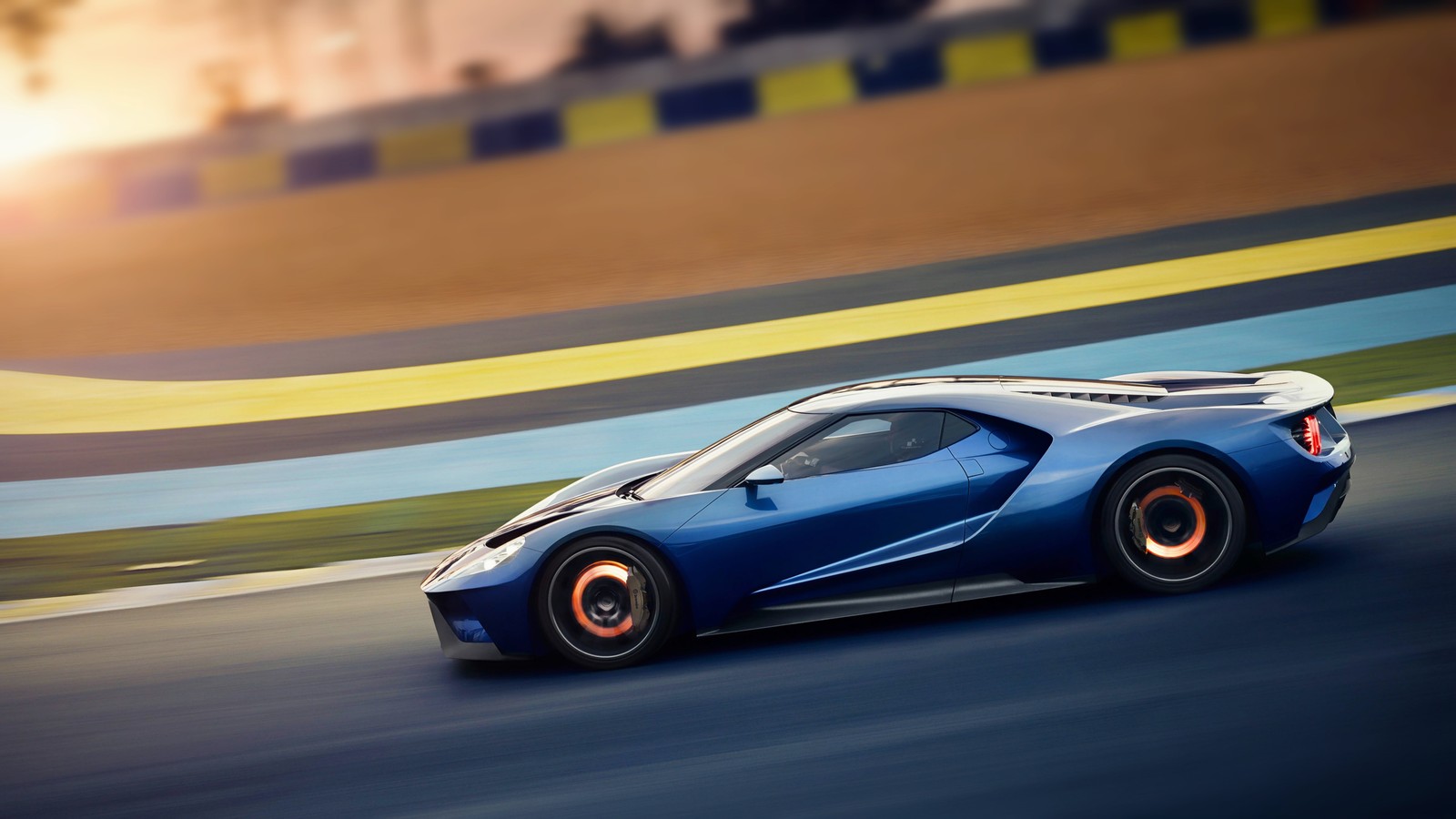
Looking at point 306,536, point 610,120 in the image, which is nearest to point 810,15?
point 610,120

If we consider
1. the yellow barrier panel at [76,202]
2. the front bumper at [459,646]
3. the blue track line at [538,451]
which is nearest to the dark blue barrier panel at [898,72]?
the yellow barrier panel at [76,202]

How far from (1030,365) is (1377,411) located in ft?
9.42

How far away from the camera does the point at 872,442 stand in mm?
5773

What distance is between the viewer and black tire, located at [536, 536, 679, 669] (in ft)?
18.6

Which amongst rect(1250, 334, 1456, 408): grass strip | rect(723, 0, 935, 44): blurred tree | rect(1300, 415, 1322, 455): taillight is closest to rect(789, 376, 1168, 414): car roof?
rect(1300, 415, 1322, 455): taillight

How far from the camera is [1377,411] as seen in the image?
8648 millimetres

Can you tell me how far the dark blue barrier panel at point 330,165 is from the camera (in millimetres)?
27391

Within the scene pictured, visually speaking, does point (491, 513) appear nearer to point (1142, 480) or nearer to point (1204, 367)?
point (1142, 480)

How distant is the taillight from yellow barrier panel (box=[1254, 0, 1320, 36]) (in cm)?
2280

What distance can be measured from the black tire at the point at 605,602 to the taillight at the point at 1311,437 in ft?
8.56

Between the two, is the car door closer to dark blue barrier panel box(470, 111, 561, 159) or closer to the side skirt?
the side skirt

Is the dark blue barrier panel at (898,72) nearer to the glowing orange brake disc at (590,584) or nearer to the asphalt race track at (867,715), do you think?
the asphalt race track at (867,715)

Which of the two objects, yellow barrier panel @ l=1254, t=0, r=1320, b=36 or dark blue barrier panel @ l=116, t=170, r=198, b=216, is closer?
yellow barrier panel @ l=1254, t=0, r=1320, b=36

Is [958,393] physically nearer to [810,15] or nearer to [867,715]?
[867,715]
